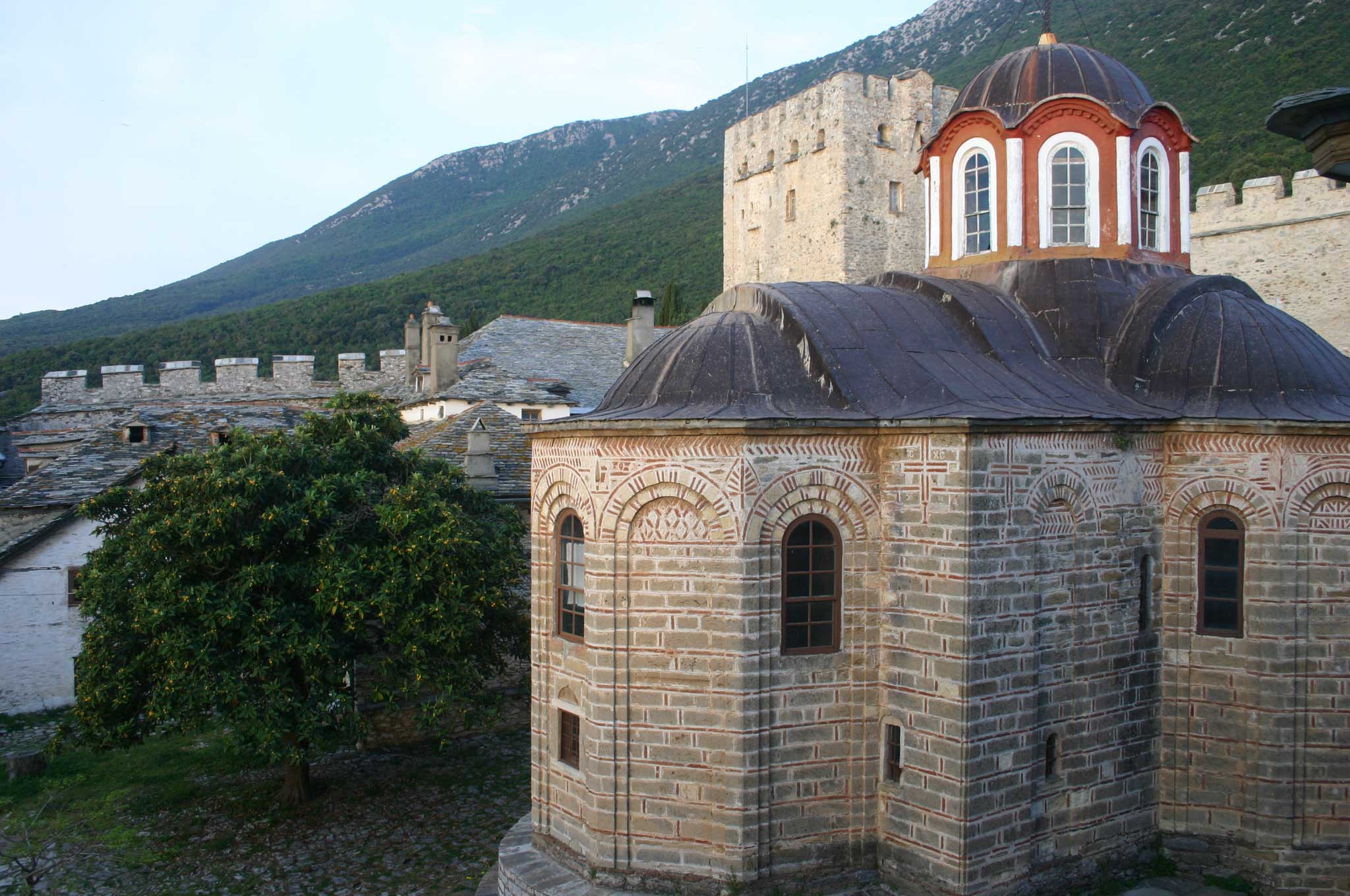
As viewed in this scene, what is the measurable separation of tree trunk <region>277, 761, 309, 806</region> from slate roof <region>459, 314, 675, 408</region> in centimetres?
1662

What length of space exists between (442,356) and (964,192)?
64.0ft

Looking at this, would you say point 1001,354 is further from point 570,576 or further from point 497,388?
point 497,388

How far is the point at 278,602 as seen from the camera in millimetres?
13328

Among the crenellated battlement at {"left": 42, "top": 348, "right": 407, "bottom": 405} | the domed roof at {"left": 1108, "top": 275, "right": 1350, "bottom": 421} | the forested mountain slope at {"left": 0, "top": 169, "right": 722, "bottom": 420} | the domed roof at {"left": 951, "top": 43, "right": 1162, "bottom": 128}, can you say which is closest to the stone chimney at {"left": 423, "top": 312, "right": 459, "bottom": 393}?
the crenellated battlement at {"left": 42, "top": 348, "right": 407, "bottom": 405}

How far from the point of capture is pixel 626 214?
7262 centimetres

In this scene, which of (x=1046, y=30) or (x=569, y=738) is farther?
(x=1046, y=30)

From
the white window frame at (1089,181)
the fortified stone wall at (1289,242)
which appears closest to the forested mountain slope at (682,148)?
the fortified stone wall at (1289,242)

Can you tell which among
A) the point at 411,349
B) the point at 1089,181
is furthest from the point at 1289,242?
the point at 411,349

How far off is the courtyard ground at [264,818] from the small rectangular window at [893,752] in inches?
216

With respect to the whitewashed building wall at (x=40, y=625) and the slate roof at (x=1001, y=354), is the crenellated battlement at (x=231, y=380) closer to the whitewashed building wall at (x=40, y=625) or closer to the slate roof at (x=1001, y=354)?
the whitewashed building wall at (x=40, y=625)

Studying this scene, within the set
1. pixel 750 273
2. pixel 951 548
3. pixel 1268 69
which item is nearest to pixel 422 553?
pixel 951 548

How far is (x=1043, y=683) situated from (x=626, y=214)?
216 ft

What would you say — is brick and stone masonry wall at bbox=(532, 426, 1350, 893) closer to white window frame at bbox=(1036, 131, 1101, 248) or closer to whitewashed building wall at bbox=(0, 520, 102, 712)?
white window frame at bbox=(1036, 131, 1101, 248)

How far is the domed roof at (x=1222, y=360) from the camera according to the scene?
36.6ft
